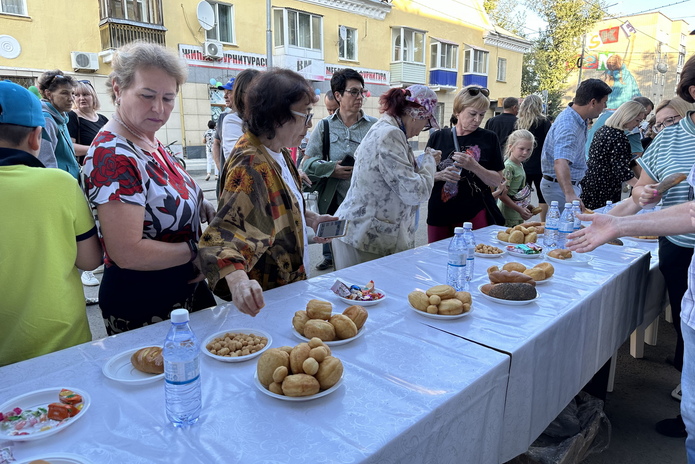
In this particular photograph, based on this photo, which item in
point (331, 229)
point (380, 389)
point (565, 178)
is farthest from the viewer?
point (565, 178)

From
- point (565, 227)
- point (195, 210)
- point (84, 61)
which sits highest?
point (84, 61)

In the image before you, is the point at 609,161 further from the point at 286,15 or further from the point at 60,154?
the point at 286,15

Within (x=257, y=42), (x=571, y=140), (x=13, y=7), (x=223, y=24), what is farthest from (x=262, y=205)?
(x=257, y=42)

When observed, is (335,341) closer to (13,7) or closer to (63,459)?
(63,459)

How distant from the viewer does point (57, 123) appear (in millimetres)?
3578

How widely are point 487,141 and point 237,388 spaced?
2769 mm

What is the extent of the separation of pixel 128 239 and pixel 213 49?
13.9 meters

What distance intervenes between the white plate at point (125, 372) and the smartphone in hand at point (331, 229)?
34.9 inches

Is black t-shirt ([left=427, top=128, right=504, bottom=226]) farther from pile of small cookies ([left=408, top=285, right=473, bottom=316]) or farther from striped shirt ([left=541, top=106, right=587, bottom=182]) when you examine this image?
pile of small cookies ([left=408, top=285, right=473, bottom=316])

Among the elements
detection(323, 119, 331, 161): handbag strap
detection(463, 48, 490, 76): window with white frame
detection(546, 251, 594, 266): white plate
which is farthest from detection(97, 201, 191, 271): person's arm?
detection(463, 48, 490, 76): window with white frame

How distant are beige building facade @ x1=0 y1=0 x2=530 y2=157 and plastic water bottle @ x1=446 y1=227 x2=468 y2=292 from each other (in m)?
9.06

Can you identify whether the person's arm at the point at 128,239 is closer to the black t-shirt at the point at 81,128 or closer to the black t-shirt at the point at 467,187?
the black t-shirt at the point at 467,187

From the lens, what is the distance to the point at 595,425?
2.04 meters

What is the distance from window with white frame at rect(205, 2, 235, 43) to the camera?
46.1ft
